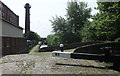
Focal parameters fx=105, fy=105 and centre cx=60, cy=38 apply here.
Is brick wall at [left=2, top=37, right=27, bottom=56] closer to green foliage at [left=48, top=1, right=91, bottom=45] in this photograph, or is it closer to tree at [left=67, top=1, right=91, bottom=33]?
green foliage at [left=48, top=1, right=91, bottom=45]

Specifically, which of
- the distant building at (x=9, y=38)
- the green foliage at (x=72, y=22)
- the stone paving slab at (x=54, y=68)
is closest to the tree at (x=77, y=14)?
the green foliage at (x=72, y=22)

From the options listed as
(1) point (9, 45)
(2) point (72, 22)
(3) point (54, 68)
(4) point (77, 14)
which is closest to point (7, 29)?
(1) point (9, 45)

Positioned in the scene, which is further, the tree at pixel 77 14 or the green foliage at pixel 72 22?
the tree at pixel 77 14

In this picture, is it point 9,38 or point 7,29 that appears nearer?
point 9,38

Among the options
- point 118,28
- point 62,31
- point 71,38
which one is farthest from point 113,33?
point 62,31

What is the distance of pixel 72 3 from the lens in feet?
73.0

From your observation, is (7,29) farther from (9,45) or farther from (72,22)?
(72,22)

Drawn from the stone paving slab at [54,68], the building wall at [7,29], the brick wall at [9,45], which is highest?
the building wall at [7,29]

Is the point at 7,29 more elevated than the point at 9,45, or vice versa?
the point at 7,29

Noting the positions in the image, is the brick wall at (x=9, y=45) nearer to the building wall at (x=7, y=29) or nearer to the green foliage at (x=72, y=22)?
the building wall at (x=7, y=29)

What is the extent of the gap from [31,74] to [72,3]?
21321mm

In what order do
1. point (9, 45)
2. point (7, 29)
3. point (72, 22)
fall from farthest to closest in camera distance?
point (72, 22) → point (7, 29) → point (9, 45)

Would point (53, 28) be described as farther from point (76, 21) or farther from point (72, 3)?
point (72, 3)

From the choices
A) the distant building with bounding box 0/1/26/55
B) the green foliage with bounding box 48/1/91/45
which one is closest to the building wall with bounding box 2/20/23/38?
the distant building with bounding box 0/1/26/55
